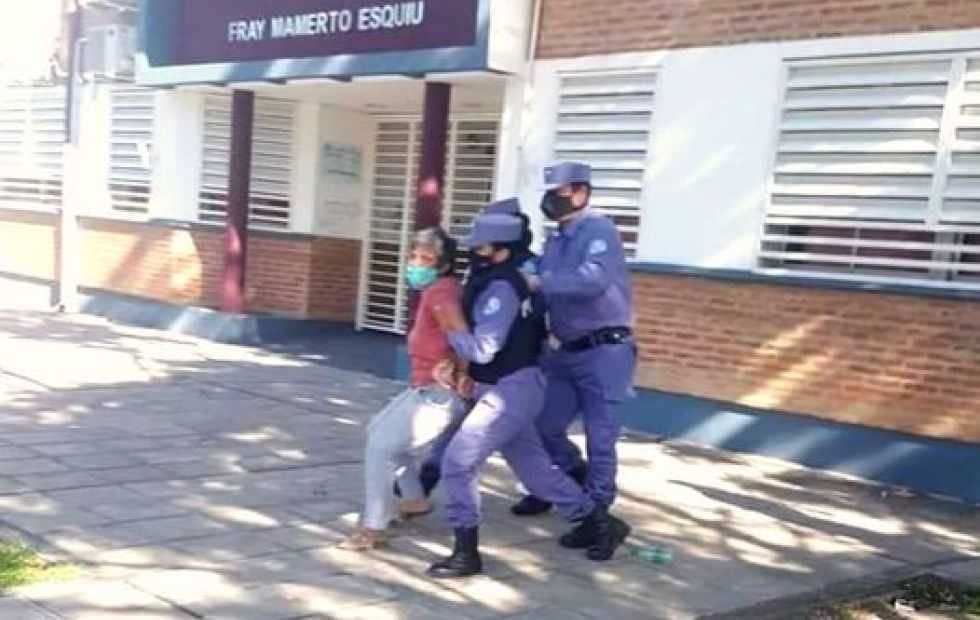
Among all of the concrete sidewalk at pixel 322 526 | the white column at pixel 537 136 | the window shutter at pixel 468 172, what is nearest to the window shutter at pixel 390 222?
the window shutter at pixel 468 172

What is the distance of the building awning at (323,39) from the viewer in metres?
10.0

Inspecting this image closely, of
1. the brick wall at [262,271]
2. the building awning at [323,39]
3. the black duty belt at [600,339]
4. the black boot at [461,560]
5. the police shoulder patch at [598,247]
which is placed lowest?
the black boot at [461,560]

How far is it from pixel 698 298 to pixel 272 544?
4.40 m

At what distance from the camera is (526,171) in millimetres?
10008

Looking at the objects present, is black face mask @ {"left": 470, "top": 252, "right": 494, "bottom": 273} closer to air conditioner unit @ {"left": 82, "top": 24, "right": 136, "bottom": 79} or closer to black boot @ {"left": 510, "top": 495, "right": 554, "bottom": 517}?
black boot @ {"left": 510, "top": 495, "right": 554, "bottom": 517}

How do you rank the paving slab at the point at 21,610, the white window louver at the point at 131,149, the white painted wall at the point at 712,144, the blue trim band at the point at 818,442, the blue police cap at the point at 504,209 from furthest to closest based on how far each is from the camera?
1. the white window louver at the point at 131,149
2. the white painted wall at the point at 712,144
3. the blue trim band at the point at 818,442
4. the blue police cap at the point at 504,209
5. the paving slab at the point at 21,610

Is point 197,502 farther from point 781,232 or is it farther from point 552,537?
point 781,232

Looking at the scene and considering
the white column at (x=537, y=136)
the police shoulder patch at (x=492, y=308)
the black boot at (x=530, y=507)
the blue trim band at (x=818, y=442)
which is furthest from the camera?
the white column at (x=537, y=136)

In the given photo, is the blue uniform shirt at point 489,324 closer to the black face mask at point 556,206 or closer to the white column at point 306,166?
the black face mask at point 556,206

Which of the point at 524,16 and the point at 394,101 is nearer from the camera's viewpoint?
the point at 524,16

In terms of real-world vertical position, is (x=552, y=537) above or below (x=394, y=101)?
below

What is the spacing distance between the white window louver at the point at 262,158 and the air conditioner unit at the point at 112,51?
157 cm

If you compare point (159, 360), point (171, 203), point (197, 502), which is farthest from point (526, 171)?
point (171, 203)

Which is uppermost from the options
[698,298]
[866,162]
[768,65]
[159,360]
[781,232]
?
[768,65]
